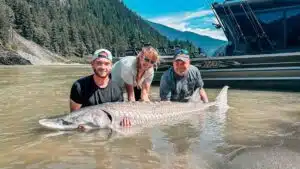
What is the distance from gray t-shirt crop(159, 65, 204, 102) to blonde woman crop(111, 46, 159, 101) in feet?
2.39

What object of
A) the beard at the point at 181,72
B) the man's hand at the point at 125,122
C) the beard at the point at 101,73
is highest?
the beard at the point at 101,73

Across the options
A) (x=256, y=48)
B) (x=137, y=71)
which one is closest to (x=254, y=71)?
(x=256, y=48)

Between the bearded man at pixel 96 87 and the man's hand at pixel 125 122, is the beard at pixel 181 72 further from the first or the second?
the man's hand at pixel 125 122

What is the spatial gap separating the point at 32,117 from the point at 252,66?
7.40 metres

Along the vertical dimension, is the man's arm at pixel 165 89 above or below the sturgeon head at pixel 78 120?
above

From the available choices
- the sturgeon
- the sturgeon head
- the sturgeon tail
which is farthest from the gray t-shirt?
the sturgeon head

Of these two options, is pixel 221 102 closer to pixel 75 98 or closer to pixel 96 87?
pixel 96 87

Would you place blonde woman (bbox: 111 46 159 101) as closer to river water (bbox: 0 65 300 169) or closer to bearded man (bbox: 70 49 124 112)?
bearded man (bbox: 70 49 124 112)

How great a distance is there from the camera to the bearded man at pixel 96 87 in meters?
5.96

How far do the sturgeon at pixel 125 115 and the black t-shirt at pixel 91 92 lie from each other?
282 mm

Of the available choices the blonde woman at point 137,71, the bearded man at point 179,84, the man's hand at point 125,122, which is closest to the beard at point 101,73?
the man's hand at point 125,122

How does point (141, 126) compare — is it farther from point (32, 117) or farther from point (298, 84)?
point (298, 84)

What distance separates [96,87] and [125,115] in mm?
574

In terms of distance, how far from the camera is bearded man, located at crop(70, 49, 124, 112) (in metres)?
5.96
